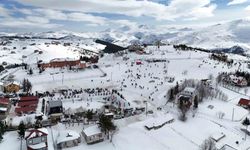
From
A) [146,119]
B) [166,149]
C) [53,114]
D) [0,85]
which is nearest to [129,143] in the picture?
[166,149]

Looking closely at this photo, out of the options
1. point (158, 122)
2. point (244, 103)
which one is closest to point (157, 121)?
point (158, 122)

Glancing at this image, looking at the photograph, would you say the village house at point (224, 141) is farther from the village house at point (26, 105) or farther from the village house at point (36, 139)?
the village house at point (26, 105)

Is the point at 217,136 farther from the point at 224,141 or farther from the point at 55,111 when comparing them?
the point at 55,111

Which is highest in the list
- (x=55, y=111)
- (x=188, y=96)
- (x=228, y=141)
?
(x=188, y=96)

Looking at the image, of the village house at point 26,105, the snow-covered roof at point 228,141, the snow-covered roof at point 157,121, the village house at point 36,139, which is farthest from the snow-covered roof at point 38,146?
the snow-covered roof at point 228,141

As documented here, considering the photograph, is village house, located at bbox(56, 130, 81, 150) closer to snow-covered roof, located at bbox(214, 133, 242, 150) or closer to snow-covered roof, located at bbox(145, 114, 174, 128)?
snow-covered roof, located at bbox(145, 114, 174, 128)

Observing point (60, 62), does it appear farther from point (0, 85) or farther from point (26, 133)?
point (26, 133)
